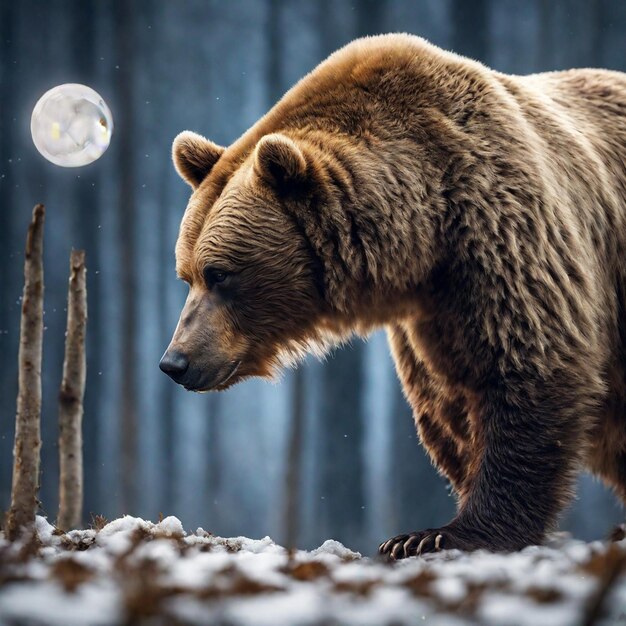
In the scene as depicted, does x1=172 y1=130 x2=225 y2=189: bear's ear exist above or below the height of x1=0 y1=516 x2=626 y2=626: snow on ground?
above

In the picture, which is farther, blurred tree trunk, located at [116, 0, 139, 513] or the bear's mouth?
blurred tree trunk, located at [116, 0, 139, 513]

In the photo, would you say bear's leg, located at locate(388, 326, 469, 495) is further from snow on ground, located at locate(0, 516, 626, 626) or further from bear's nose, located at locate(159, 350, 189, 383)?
snow on ground, located at locate(0, 516, 626, 626)

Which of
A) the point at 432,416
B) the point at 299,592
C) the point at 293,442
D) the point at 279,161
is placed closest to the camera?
the point at 299,592

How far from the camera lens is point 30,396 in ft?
13.8

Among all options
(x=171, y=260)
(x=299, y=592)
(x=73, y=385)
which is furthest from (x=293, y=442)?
(x=299, y=592)

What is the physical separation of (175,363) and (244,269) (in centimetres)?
55

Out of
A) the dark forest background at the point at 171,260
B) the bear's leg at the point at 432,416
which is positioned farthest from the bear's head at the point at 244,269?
the dark forest background at the point at 171,260

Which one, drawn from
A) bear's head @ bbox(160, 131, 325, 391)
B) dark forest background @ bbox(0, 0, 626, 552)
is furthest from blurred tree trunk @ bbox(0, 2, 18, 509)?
bear's head @ bbox(160, 131, 325, 391)

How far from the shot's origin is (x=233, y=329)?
4.11m

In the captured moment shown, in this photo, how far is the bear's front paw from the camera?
11.5 feet

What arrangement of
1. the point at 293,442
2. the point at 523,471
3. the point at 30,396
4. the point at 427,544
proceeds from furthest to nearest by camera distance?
1. the point at 293,442
2. the point at 30,396
3. the point at 523,471
4. the point at 427,544

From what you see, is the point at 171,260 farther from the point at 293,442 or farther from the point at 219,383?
the point at 219,383

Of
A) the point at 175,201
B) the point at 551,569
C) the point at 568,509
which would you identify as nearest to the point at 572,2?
the point at 175,201

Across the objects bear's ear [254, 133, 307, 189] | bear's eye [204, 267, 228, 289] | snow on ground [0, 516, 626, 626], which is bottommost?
snow on ground [0, 516, 626, 626]
